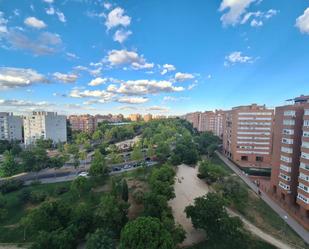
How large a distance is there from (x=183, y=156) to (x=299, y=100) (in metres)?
28.0

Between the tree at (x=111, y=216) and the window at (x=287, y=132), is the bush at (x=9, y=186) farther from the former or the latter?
the window at (x=287, y=132)

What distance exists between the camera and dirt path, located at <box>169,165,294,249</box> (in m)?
22.3

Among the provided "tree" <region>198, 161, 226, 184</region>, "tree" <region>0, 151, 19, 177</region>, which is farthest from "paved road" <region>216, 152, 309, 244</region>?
"tree" <region>0, 151, 19, 177</region>

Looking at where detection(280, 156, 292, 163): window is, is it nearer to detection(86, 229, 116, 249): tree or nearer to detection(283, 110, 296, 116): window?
detection(283, 110, 296, 116): window

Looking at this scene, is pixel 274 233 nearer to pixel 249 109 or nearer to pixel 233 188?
pixel 233 188

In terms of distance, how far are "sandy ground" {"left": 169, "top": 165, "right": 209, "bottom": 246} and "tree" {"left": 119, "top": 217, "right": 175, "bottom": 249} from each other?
7.61 meters

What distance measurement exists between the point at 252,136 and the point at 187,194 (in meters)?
34.1

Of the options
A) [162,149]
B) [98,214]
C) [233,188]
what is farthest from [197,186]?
[98,214]

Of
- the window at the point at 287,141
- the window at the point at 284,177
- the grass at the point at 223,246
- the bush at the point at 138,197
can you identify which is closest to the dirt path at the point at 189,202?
the grass at the point at 223,246

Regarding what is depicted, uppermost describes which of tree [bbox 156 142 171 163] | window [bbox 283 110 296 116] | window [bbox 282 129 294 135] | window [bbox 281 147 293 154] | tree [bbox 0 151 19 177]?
window [bbox 283 110 296 116]

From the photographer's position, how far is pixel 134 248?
1512 cm

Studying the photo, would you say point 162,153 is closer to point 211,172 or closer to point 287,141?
point 211,172

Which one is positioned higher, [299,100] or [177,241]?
[299,100]

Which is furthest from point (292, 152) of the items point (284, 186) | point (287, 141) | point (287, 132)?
point (284, 186)
